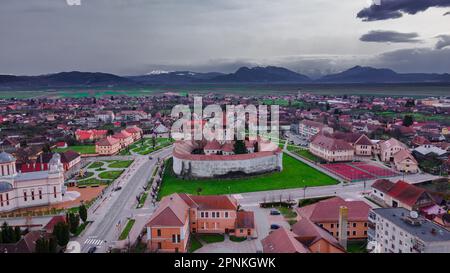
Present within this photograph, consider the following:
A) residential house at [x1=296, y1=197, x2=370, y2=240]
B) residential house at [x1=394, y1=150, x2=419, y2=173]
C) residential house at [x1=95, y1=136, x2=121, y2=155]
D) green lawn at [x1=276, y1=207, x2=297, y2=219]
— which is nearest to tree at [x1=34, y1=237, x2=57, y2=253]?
residential house at [x1=296, y1=197, x2=370, y2=240]

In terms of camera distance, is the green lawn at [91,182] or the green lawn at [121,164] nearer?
the green lawn at [91,182]

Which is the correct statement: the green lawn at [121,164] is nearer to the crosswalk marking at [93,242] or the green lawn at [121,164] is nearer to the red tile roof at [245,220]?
the crosswalk marking at [93,242]

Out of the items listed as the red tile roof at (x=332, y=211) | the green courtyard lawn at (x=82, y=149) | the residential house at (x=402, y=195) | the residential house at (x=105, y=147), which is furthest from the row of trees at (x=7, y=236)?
the green courtyard lawn at (x=82, y=149)

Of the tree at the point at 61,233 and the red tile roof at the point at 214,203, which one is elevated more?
the red tile roof at the point at 214,203

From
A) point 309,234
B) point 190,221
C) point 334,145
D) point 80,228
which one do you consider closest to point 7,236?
point 80,228

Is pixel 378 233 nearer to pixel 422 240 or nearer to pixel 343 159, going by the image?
pixel 422 240

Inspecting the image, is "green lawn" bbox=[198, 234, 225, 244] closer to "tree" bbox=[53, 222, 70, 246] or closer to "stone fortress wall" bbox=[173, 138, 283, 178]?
"tree" bbox=[53, 222, 70, 246]
